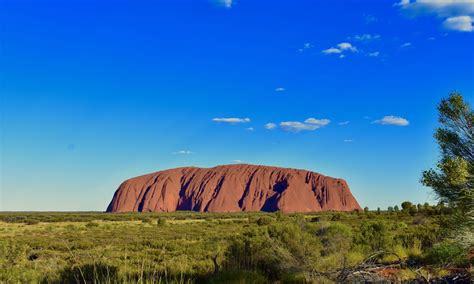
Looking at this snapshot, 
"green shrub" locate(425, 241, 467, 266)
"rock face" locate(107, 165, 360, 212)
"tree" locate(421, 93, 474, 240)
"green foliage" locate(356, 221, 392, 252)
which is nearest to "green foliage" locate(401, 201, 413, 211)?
"green foliage" locate(356, 221, 392, 252)

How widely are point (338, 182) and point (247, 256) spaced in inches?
5421

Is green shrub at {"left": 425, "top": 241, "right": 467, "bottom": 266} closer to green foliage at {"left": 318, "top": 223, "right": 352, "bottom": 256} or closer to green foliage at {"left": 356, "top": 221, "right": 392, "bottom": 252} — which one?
green foliage at {"left": 318, "top": 223, "right": 352, "bottom": 256}

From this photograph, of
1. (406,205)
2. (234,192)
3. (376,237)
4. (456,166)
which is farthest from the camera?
(234,192)

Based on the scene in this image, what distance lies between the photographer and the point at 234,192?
138750 millimetres

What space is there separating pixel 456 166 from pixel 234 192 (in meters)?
133

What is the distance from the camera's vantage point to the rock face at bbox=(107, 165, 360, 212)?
13400cm

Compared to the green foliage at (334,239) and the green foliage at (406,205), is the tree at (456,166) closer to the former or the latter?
the green foliage at (334,239)

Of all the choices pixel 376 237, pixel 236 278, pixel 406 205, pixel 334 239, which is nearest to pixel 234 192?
pixel 406 205

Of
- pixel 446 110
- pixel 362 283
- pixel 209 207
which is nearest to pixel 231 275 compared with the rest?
pixel 362 283

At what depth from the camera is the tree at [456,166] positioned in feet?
23.1

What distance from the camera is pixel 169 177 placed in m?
148

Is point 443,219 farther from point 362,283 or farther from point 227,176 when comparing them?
point 227,176

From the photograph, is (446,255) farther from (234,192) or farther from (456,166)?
(234,192)

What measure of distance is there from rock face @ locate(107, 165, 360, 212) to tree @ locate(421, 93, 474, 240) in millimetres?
120889
